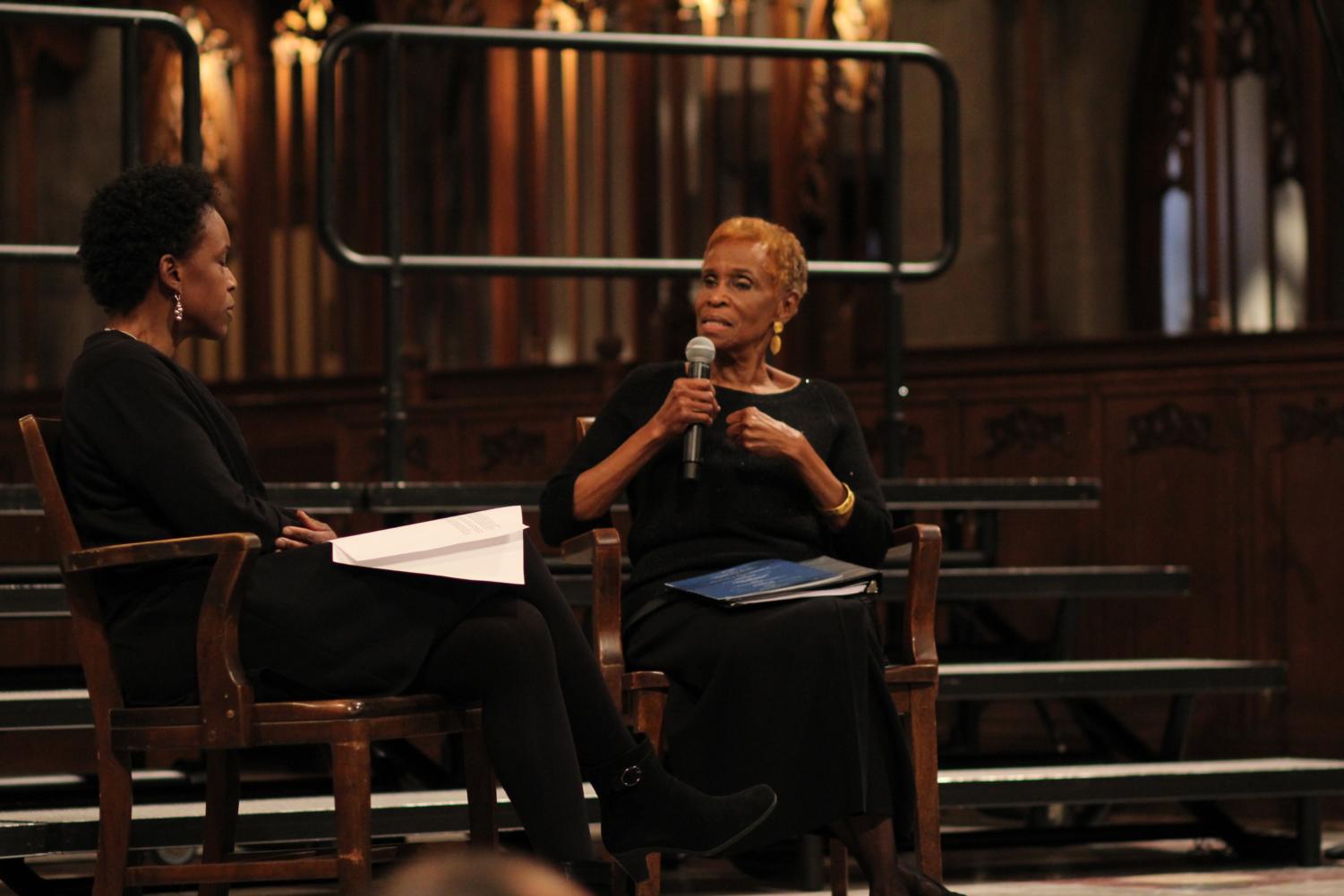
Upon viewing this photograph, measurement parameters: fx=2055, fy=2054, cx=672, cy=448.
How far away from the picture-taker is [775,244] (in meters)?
3.32

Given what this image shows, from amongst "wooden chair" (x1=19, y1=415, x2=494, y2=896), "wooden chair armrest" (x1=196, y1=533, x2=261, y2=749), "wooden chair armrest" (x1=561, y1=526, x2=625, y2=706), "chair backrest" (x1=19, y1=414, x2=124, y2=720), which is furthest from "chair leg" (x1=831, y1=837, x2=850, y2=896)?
"chair backrest" (x1=19, y1=414, x2=124, y2=720)

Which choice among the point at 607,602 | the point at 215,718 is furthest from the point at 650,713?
A: the point at 215,718

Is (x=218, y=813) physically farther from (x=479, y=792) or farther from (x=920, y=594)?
(x=920, y=594)

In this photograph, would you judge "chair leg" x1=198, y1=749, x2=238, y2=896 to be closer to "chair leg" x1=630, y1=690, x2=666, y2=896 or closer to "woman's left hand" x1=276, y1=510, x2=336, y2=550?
"woman's left hand" x1=276, y1=510, x2=336, y2=550

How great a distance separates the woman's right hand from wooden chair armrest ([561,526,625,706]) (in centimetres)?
18

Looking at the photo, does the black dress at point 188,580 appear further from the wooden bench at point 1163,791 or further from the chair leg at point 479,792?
the wooden bench at point 1163,791

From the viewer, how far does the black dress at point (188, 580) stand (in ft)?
8.39

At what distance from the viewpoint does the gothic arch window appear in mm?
6488

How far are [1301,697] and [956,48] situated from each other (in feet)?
9.73

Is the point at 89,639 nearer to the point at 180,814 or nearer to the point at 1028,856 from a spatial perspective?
the point at 180,814

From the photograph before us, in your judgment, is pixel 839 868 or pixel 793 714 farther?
pixel 839 868

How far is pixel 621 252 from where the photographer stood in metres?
7.47

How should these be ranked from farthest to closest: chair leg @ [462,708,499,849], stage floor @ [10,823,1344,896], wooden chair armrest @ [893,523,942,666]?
stage floor @ [10,823,1344,896] < wooden chair armrest @ [893,523,942,666] < chair leg @ [462,708,499,849]

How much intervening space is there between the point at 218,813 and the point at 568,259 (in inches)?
66.4
